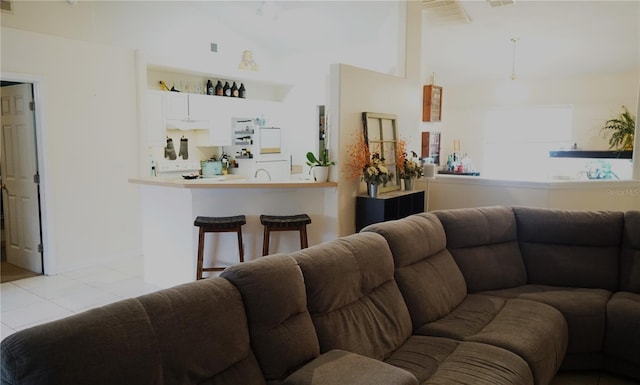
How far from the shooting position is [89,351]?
146 cm

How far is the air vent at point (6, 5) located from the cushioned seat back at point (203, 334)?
447 centimetres

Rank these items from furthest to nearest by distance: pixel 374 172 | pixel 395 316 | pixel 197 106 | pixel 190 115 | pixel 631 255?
pixel 197 106, pixel 190 115, pixel 374 172, pixel 631 255, pixel 395 316

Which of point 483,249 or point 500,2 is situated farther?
point 500,2

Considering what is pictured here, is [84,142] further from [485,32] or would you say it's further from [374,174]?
[485,32]

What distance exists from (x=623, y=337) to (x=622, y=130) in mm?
4775

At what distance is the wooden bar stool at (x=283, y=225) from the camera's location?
440 centimetres

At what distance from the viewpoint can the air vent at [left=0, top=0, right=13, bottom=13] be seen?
4719mm

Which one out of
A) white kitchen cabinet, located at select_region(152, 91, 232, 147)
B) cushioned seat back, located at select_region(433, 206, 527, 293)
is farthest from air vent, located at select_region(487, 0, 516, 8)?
white kitchen cabinet, located at select_region(152, 91, 232, 147)

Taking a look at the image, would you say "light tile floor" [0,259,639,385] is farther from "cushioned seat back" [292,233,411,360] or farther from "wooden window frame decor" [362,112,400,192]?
"cushioned seat back" [292,233,411,360]

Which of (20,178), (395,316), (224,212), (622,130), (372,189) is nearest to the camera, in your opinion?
(395,316)

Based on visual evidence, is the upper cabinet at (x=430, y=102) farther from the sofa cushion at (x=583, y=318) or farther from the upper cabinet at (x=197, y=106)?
the sofa cushion at (x=583, y=318)

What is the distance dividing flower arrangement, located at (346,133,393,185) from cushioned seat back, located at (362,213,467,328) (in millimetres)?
1471

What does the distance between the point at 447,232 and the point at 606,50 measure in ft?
15.7

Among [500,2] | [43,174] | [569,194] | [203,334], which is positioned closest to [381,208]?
[569,194]
